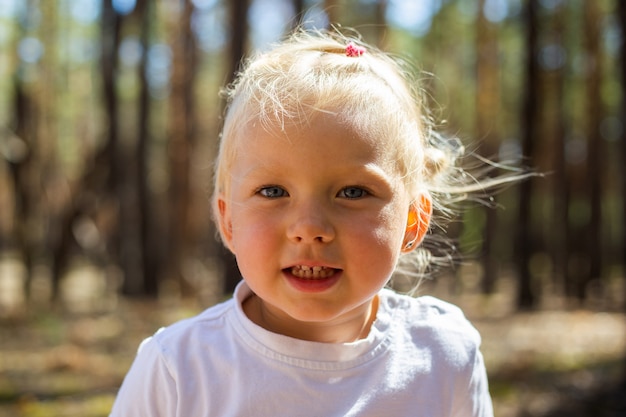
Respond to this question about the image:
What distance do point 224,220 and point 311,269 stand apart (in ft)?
1.07

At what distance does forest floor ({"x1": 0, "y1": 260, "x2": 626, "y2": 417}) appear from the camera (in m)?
5.48

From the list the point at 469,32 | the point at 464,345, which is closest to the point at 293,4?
the point at 464,345

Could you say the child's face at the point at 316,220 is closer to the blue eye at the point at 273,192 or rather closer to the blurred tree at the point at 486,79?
the blue eye at the point at 273,192

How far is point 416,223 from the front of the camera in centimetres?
178

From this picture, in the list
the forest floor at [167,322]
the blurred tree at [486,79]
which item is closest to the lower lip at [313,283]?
the forest floor at [167,322]

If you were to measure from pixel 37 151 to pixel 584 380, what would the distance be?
355 inches

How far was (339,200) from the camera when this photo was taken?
4.90 feet

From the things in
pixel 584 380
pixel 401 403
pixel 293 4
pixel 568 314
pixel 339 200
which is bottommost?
pixel 568 314

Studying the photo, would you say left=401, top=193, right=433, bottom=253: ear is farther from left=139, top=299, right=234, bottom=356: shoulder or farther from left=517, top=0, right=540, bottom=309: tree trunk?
left=517, top=0, right=540, bottom=309: tree trunk

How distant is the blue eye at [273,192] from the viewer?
4.98ft

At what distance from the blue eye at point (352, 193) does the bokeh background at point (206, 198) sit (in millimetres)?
2965

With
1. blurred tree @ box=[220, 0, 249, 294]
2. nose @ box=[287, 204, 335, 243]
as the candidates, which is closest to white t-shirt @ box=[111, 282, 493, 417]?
nose @ box=[287, 204, 335, 243]

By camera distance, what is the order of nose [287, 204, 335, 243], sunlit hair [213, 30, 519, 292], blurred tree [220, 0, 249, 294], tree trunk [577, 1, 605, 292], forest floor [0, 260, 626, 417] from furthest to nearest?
tree trunk [577, 1, 605, 292] → blurred tree [220, 0, 249, 294] → forest floor [0, 260, 626, 417] → sunlit hair [213, 30, 519, 292] → nose [287, 204, 335, 243]

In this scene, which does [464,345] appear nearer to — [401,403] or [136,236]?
[401,403]
